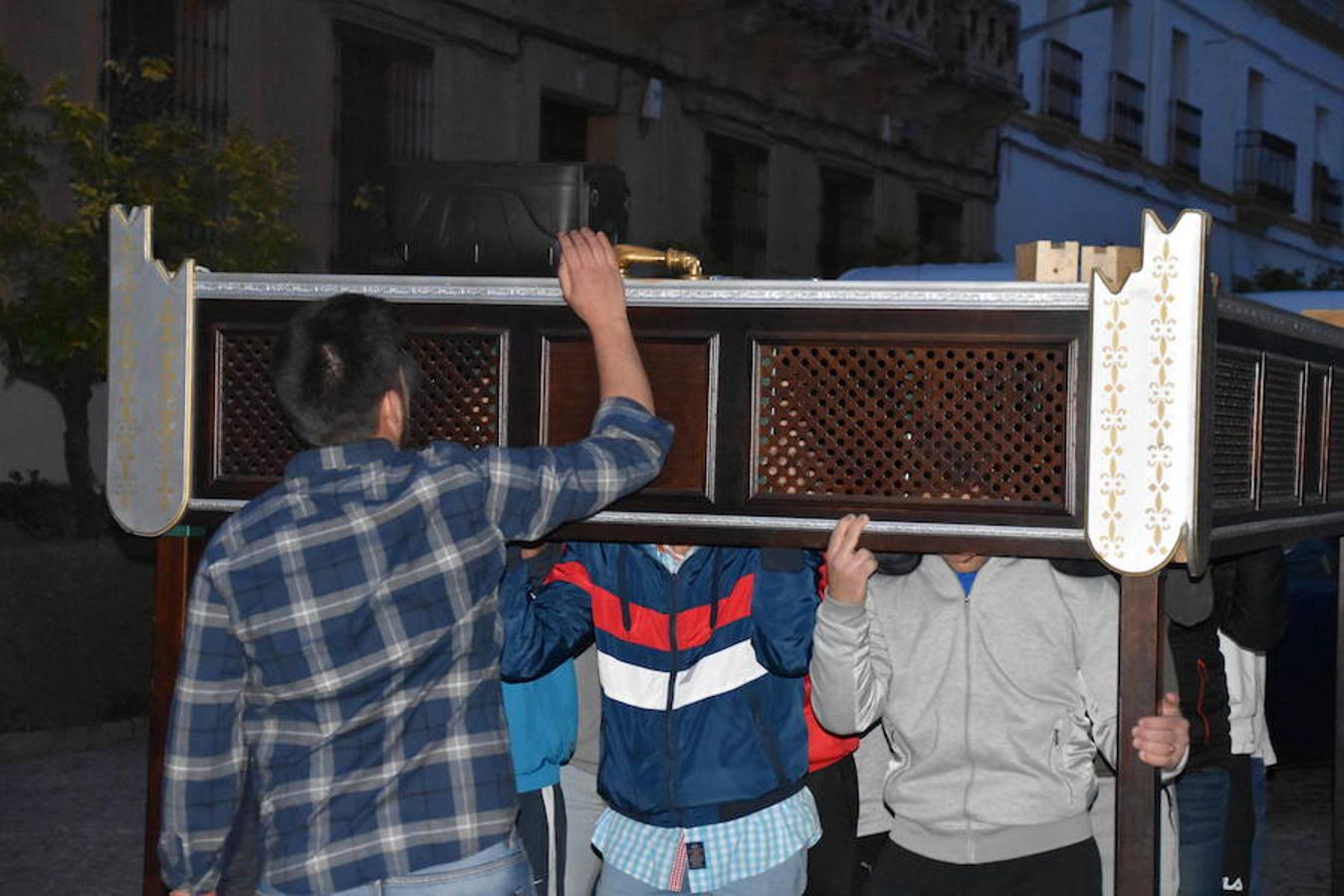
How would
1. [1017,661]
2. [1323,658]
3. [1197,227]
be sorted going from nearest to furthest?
[1197,227] → [1017,661] → [1323,658]

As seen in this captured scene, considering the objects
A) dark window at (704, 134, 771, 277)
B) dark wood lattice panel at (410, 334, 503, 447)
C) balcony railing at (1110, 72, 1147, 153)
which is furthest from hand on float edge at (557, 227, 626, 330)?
Result: balcony railing at (1110, 72, 1147, 153)

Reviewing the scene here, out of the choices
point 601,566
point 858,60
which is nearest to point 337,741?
point 601,566

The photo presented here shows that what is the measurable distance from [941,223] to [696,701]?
22294 millimetres

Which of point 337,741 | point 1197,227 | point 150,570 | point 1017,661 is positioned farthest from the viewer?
point 150,570

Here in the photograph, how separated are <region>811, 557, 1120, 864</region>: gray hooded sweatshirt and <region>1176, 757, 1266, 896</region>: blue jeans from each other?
99 cm

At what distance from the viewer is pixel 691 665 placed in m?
4.17

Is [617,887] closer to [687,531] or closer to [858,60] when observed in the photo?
[687,531]

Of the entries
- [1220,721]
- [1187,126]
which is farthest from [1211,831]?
[1187,126]

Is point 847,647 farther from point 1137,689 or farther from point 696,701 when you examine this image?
point 1137,689

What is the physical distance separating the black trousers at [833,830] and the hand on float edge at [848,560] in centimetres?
113

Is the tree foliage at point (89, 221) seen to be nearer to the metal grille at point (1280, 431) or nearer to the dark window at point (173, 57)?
the dark window at point (173, 57)

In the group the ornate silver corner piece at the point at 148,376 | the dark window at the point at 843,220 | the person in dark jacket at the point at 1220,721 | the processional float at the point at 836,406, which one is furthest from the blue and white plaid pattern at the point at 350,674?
the dark window at the point at 843,220

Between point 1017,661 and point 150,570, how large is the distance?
9.15 meters

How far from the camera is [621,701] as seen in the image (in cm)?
422
